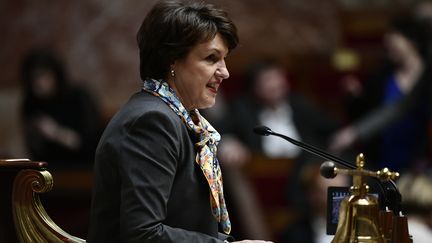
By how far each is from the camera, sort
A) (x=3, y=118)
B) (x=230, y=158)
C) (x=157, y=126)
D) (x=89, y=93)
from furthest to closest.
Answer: (x=3, y=118) → (x=89, y=93) → (x=230, y=158) → (x=157, y=126)

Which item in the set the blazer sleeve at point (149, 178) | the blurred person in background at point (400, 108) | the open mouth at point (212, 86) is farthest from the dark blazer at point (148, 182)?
the blurred person in background at point (400, 108)

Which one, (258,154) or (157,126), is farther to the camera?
(258,154)

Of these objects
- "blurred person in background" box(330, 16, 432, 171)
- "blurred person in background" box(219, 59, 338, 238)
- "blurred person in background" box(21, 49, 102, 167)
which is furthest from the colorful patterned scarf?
"blurred person in background" box(21, 49, 102, 167)

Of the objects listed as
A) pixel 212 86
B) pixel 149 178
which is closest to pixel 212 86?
pixel 212 86

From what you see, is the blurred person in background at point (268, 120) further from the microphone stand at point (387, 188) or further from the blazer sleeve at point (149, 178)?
the blazer sleeve at point (149, 178)

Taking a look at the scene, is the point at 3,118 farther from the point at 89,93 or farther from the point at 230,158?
the point at 230,158

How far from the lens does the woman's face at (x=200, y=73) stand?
8.92ft

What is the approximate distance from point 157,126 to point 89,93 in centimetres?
453

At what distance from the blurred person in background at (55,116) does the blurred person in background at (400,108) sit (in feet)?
4.94

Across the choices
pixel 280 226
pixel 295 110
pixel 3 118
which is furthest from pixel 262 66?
pixel 3 118

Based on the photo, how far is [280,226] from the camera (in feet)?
22.6

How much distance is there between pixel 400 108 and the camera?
20.5 feet

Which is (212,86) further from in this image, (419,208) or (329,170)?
(419,208)

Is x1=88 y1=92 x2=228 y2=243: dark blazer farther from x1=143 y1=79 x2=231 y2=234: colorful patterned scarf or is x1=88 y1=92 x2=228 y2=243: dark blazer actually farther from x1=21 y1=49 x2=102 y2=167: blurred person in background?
x1=21 y1=49 x2=102 y2=167: blurred person in background
